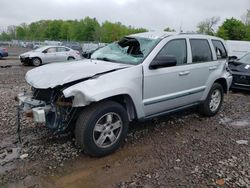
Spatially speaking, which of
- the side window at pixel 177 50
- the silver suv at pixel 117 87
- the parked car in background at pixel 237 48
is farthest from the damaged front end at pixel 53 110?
the parked car in background at pixel 237 48

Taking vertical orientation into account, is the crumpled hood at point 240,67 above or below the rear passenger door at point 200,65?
below

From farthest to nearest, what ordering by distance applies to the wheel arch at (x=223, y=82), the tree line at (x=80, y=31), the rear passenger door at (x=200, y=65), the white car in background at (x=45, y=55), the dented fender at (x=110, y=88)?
1. the tree line at (x=80, y=31)
2. the white car in background at (x=45, y=55)
3. the wheel arch at (x=223, y=82)
4. the rear passenger door at (x=200, y=65)
5. the dented fender at (x=110, y=88)

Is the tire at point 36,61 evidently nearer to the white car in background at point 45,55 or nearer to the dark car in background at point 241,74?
the white car in background at point 45,55

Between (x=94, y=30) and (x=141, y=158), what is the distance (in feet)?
237

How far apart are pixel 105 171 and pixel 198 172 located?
1.23 m

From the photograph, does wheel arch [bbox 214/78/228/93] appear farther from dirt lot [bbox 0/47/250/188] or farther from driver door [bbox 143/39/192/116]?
driver door [bbox 143/39/192/116]

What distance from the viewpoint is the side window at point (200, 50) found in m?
5.40

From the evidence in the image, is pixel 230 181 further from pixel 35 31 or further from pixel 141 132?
pixel 35 31

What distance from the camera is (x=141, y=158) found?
4.02 m

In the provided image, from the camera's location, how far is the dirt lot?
11.2ft

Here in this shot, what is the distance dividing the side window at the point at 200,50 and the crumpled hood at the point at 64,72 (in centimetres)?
179

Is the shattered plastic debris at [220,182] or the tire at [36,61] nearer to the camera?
the shattered plastic debris at [220,182]

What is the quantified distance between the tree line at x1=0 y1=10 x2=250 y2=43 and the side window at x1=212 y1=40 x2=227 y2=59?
119ft

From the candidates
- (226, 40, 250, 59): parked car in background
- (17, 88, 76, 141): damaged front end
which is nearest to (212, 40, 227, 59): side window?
(17, 88, 76, 141): damaged front end
